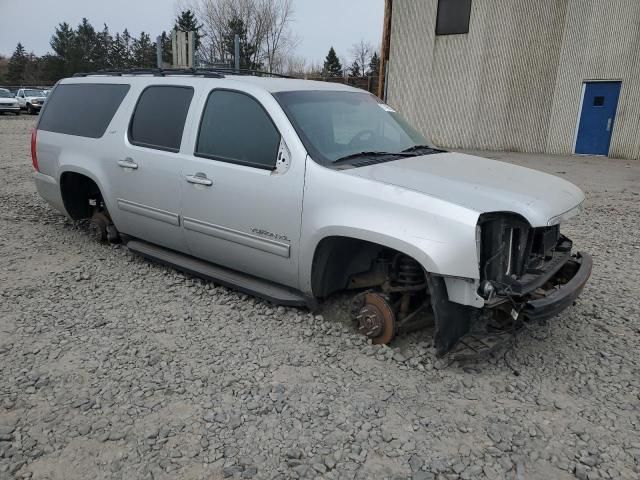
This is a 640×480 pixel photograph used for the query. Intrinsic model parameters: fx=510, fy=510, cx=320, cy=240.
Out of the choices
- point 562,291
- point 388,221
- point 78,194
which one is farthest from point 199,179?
point 562,291

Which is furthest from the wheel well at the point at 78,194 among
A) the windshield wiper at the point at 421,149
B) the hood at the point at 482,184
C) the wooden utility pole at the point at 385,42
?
the wooden utility pole at the point at 385,42

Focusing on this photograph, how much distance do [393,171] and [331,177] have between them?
0.44 meters

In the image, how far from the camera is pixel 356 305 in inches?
147

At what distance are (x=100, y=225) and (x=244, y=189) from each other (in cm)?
267

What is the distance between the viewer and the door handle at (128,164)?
185 inches

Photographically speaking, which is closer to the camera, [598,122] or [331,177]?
[331,177]

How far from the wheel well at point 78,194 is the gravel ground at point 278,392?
1221mm

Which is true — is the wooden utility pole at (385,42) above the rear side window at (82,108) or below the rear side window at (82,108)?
above

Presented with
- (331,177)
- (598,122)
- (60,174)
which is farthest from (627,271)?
(598,122)

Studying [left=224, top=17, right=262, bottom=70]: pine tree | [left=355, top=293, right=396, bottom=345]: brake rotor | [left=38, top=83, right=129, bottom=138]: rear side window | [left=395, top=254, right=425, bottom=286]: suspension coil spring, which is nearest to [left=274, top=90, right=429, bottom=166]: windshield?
[left=395, top=254, right=425, bottom=286]: suspension coil spring

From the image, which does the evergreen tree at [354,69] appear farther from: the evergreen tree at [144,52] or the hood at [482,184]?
the hood at [482,184]

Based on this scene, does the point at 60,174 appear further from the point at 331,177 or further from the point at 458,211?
the point at 458,211

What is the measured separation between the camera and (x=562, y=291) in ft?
10.5

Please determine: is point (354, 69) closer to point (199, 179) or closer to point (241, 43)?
point (241, 43)
